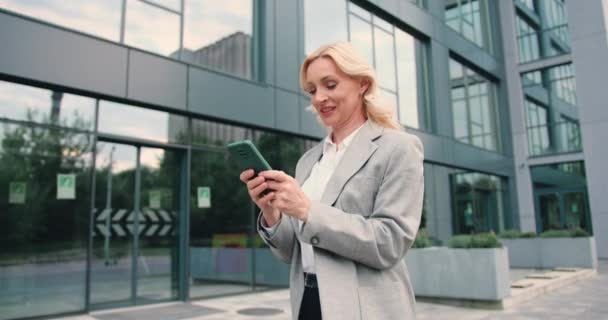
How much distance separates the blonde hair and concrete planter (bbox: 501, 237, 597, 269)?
1295 cm

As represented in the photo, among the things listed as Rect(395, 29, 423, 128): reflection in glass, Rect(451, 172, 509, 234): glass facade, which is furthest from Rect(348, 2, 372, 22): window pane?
Rect(451, 172, 509, 234): glass facade

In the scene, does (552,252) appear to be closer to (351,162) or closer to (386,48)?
(386,48)

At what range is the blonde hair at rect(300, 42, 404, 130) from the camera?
1508mm

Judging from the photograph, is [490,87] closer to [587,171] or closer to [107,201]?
[587,171]

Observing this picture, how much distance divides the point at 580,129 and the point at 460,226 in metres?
6.57

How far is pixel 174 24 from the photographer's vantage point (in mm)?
8750

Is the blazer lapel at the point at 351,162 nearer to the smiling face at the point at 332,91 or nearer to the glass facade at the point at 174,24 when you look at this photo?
the smiling face at the point at 332,91

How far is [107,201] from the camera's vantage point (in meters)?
7.72

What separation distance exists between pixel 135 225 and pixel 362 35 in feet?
27.0

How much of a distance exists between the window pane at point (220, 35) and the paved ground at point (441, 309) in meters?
4.58

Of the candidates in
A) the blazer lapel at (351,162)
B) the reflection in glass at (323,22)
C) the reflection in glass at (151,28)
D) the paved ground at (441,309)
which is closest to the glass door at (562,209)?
the paved ground at (441,309)

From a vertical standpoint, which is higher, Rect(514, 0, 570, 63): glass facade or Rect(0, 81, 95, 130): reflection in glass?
Rect(514, 0, 570, 63): glass facade

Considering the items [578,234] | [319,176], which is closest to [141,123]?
[319,176]

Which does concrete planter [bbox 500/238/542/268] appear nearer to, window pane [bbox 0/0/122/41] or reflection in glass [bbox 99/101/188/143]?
reflection in glass [bbox 99/101/188/143]
